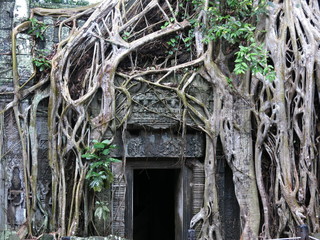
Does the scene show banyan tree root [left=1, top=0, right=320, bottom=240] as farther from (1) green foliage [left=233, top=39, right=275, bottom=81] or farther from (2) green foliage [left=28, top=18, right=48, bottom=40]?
(1) green foliage [left=233, top=39, right=275, bottom=81]

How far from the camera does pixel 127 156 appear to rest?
4.92m

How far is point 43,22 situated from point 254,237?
11.6ft

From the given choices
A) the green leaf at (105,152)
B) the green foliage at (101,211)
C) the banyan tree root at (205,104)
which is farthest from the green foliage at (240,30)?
the green foliage at (101,211)

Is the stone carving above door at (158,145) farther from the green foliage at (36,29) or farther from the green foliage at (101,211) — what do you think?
the green foliage at (36,29)

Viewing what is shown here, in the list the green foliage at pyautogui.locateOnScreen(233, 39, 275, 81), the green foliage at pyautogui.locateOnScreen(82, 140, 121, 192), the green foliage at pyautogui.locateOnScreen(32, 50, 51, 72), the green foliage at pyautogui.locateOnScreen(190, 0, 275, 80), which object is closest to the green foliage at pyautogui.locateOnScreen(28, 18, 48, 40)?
the green foliage at pyautogui.locateOnScreen(32, 50, 51, 72)

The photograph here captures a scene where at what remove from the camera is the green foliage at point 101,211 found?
4656 mm

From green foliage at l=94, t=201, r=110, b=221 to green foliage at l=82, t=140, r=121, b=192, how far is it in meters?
0.20

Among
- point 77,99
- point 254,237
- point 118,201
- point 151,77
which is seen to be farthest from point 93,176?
point 254,237

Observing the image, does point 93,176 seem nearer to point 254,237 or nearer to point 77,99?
point 77,99

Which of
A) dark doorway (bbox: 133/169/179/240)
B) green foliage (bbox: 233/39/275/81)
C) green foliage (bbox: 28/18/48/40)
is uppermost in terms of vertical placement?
green foliage (bbox: 28/18/48/40)

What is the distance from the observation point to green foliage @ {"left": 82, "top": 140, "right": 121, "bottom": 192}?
14.8 ft

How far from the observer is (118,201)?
4.89 meters

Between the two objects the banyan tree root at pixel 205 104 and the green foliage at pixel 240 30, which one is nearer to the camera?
the green foliage at pixel 240 30

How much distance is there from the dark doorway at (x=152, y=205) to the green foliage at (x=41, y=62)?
3.19 meters
